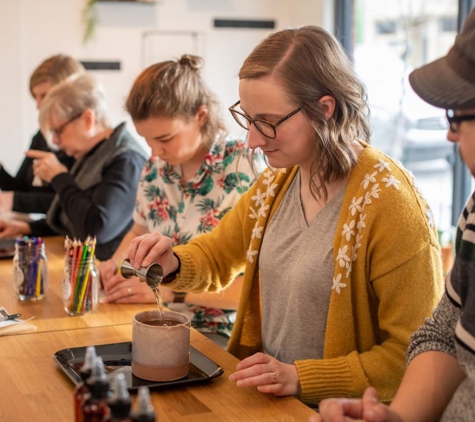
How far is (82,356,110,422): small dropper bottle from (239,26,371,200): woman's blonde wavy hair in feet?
2.74

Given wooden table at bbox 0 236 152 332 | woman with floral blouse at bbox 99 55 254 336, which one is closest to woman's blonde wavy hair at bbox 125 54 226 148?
woman with floral blouse at bbox 99 55 254 336

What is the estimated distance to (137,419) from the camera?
872 mm

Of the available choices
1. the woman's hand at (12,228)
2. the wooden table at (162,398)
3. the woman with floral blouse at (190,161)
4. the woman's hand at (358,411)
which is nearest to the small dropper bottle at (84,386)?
the wooden table at (162,398)

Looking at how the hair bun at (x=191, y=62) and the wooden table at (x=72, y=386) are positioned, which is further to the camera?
the hair bun at (x=191, y=62)

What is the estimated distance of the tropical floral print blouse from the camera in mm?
2230

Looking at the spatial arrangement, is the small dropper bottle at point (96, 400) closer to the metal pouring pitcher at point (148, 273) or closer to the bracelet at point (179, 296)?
the metal pouring pitcher at point (148, 273)

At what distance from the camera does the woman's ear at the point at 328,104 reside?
5.30 ft

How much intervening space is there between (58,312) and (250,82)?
0.78 metres

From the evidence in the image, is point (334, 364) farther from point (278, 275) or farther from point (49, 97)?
point (49, 97)

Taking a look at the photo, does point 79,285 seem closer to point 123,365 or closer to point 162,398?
point 123,365

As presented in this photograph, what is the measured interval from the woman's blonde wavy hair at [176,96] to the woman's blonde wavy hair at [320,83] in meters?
0.61

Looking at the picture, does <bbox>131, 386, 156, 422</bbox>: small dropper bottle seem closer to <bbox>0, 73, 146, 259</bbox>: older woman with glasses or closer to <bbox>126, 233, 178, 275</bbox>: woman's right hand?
<bbox>126, 233, 178, 275</bbox>: woman's right hand

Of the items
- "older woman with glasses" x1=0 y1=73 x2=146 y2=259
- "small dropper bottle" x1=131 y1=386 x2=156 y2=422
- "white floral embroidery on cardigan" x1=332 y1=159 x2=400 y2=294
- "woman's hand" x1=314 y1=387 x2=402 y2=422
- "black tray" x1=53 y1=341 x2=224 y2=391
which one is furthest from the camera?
"older woman with glasses" x1=0 y1=73 x2=146 y2=259

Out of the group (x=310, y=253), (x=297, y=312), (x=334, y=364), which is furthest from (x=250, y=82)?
(x=334, y=364)
